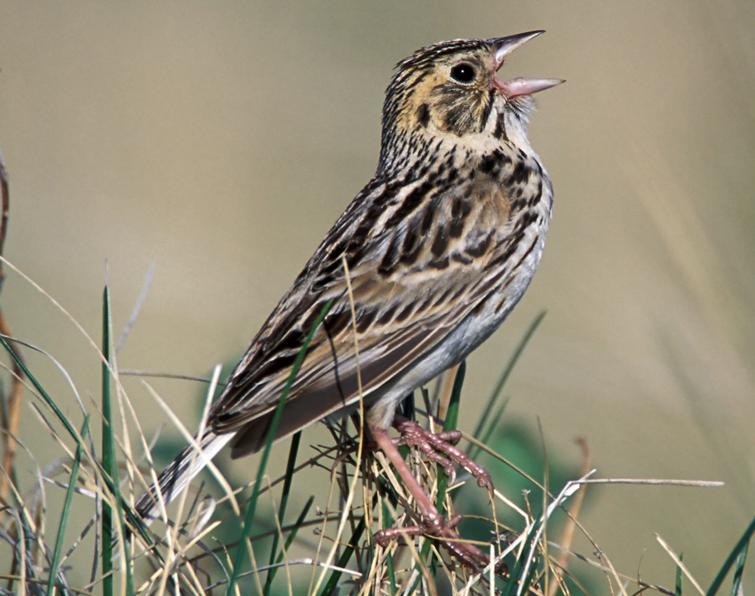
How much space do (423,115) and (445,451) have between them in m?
1.47

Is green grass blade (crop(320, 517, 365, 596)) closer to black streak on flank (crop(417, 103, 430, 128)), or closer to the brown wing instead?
the brown wing

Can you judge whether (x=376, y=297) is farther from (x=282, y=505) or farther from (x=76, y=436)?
(x=76, y=436)

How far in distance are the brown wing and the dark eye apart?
0.49 metres

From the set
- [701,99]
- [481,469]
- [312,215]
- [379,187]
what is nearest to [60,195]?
[312,215]

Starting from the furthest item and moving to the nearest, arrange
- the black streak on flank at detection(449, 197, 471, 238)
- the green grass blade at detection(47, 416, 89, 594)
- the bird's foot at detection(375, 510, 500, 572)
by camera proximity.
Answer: the black streak on flank at detection(449, 197, 471, 238) < the bird's foot at detection(375, 510, 500, 572) < the green grass blade at detection(47, 416, 89, 594)

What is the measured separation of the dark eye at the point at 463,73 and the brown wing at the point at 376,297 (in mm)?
494

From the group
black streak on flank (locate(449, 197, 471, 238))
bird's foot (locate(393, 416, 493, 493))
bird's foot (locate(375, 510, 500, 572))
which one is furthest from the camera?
black streak on flank (locate(449, 197, 471, 238))

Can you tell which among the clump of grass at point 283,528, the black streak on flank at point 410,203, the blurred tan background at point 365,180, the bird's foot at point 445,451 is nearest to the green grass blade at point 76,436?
the clump of grass at point 283,528

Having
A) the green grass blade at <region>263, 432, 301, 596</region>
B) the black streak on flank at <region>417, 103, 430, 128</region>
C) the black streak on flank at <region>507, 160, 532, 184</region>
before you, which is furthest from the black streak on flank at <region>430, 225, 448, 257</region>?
the green grass blade at <region>263, 432, 301, 596</region>

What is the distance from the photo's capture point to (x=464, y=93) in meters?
4.77

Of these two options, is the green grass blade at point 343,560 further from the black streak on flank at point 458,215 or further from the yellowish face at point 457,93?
the yellowish face at point 457,93

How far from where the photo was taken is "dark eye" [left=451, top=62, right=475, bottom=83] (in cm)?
479

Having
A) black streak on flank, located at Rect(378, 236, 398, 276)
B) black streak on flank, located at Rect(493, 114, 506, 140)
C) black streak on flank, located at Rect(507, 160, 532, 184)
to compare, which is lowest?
black streak on flank, located at Rect(378, 236, 398, 276)

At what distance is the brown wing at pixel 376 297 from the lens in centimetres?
382
